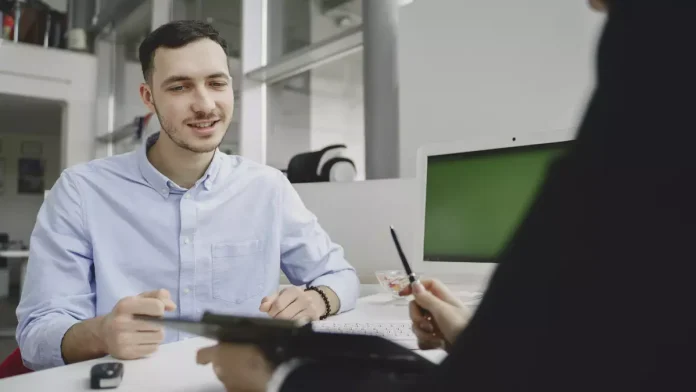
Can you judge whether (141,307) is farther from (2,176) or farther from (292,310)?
(2,176)

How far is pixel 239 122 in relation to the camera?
365 cm

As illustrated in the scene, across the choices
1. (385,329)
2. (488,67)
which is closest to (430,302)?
(385,329)

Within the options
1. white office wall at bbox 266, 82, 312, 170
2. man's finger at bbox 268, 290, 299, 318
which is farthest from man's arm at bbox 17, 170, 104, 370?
white office wall at bbox 266, 82, 312, 170

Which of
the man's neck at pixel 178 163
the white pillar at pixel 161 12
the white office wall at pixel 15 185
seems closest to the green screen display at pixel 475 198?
the man's neck at pixel 178 163

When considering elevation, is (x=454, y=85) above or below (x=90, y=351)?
above

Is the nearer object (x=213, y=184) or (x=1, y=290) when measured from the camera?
(x=213, y=184)

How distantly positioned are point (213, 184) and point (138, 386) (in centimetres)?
86

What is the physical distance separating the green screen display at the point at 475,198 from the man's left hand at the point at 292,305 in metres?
0.42

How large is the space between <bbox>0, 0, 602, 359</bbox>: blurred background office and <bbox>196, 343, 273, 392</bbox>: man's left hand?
0.37 meters

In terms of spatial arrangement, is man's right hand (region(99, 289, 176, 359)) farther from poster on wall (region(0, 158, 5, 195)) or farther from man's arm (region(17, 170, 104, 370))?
poster on wall (region(0, 158, 5, 195))

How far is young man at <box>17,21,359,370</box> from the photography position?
123 cm

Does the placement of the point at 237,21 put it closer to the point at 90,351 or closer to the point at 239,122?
the point at 239,122

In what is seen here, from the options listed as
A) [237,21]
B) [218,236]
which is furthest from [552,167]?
[237,21]

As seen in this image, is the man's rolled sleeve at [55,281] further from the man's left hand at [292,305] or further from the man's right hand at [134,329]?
the man's left hand at [292,305]
